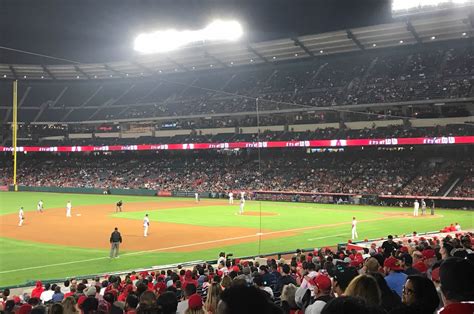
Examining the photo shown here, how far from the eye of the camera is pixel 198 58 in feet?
220

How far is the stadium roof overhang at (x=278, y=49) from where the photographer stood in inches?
2069

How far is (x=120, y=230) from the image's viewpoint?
107ft

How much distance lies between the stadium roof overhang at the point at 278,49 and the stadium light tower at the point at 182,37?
1796 millimetres

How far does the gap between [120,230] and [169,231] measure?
3.46 meters

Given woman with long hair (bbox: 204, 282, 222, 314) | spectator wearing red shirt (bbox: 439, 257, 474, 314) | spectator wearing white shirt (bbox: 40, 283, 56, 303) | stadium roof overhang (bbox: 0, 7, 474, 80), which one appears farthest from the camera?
stadium roof overhang (bbox: 0, 7, 474, 80)

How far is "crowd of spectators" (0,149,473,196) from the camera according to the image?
51.6 meters

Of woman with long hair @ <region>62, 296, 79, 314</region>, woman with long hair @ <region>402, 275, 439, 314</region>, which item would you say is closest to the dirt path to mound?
woman with long hair @ <region>62, 296, 79, 314</region>

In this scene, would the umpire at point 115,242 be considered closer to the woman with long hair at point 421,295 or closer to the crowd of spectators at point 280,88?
the woman with long hair at point 421,295

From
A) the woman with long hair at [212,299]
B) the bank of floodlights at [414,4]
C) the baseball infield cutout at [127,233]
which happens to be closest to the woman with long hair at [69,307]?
the woman with long hair at [212,299]

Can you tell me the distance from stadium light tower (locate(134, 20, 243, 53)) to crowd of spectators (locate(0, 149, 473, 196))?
17.2m

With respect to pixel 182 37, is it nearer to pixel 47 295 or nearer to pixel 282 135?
pixel 282 135

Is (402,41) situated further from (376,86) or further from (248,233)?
(248,233)

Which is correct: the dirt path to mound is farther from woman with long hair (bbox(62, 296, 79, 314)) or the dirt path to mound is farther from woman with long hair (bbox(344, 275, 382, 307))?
woman with long hair (bbox(344, 275, 382, 307))

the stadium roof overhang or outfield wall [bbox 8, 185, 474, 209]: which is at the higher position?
the stadium roof overhang
